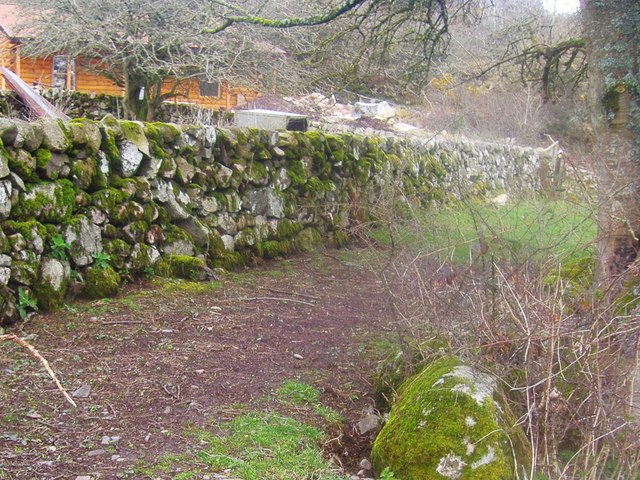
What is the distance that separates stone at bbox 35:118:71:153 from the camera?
227 inches

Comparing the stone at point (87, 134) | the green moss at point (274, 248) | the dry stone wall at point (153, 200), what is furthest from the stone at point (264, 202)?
the stone at point (87, 134)

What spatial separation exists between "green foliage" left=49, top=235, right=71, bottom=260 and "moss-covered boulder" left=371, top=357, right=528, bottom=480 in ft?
10.7

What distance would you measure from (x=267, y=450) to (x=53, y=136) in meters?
3.46

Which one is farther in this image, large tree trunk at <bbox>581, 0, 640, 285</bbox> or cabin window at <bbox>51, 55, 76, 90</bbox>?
cabin window at <bbox>51, 55, 76, 90</bbox>

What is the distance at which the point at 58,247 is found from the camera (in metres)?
5.75

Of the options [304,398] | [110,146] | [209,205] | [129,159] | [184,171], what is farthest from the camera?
[209,205]

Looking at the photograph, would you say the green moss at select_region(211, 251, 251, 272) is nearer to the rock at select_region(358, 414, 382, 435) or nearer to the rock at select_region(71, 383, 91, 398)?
the rock at select_region(71, 383, 91, 398)

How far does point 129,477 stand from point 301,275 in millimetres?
5051

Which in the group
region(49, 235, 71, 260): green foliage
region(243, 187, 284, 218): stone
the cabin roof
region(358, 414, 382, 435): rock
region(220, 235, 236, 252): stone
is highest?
the cabin roof

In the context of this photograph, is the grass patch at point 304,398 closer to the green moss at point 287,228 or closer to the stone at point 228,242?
the stone at point 228,242

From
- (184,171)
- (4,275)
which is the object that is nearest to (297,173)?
(184,171)

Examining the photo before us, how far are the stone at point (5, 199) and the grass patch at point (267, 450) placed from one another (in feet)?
8.36

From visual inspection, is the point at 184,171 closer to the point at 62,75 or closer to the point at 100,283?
the point at 100,283

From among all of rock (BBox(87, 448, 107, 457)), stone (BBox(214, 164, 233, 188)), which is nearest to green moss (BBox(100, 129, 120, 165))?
stone (BBox(214, 164, 233, 188))
